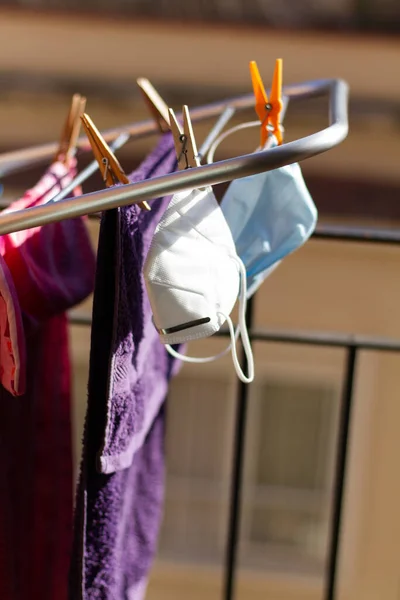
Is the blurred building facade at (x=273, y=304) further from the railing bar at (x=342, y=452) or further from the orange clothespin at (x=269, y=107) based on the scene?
the orange clothespin at (x=269, y=107)

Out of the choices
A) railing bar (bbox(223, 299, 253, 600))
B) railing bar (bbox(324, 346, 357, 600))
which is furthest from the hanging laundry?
railing bar (bbox(324, 346, 357, 600))

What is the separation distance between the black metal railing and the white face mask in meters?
0.28

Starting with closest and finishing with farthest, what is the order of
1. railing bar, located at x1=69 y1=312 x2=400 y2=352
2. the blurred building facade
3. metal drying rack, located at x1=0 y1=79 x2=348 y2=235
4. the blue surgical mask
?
metal drying rack, located at x1=0 y1=79 x2=348 y2=235 → the blue surgical mask → railing bar, located at x1=69 y1=312 x2=400 y2=352 → the blurred building facade

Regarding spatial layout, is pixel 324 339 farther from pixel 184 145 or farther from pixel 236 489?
pixel 184 145

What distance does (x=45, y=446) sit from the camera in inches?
29.5

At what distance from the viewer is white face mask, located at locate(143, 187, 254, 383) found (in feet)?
1.73

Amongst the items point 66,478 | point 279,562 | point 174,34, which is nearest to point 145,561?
point 66,478

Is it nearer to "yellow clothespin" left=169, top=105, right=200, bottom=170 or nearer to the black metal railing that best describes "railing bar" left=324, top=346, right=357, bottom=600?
the black metal railing

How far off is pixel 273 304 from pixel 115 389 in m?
2.99

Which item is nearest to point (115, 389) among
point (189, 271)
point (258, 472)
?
point (189, 271)

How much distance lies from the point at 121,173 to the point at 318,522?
3576 mm

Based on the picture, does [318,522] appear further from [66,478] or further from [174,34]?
[66,478]

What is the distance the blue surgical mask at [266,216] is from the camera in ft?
2.19

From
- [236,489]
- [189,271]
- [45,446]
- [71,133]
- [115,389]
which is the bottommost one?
[236,489]
